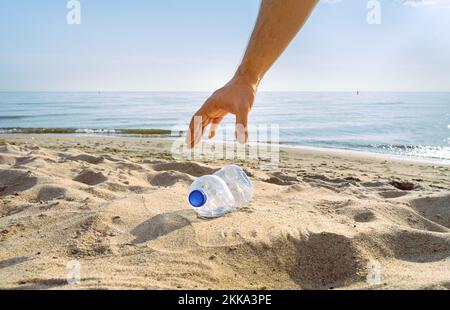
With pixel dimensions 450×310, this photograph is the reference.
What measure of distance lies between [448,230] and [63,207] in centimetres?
271

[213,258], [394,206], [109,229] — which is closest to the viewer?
[213,258]

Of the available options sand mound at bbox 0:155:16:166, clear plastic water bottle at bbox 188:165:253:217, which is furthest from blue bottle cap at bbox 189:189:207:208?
sand mound at bbox 0:155:16:166

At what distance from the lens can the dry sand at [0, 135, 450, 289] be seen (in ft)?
6.55

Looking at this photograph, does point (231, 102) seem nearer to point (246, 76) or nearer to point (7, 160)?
point (246, 76)

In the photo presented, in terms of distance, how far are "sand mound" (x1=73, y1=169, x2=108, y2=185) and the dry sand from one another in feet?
0.11

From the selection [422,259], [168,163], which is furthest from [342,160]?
[422,259]

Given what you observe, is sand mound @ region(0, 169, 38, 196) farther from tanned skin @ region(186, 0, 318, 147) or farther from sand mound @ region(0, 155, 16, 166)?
tanned skin @ region(186, 0, 318, 147)

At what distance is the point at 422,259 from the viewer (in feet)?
7.61

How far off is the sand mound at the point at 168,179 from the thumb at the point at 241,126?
7.95ft

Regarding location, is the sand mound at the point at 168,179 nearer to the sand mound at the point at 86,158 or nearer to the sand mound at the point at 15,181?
the sand mound at the point at 15,181
